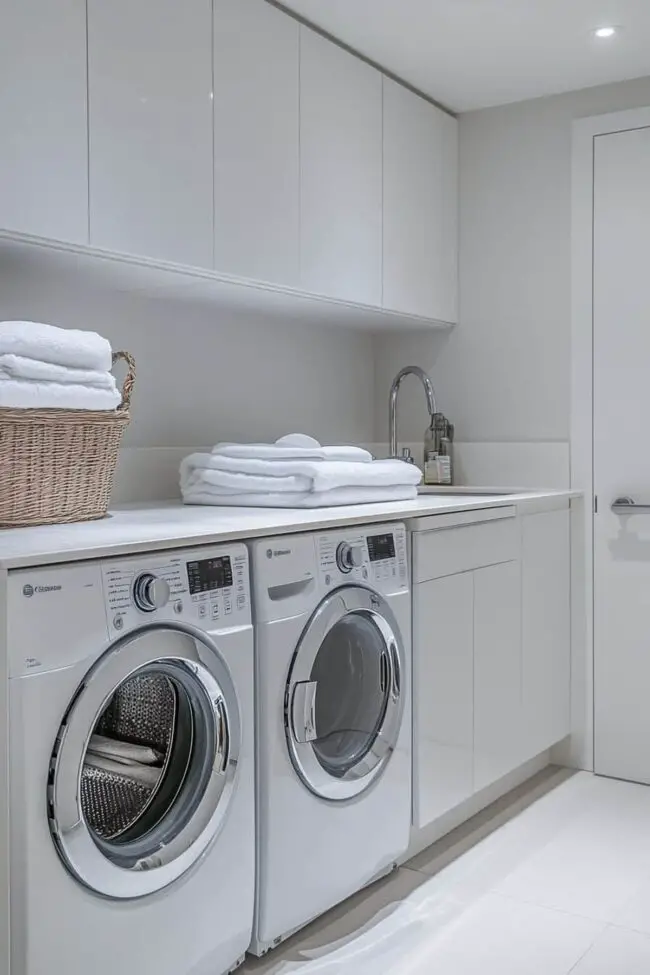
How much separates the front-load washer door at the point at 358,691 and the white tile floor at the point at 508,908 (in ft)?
1.06

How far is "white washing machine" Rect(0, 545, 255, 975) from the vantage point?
143 cm

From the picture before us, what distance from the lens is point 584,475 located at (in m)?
3.26

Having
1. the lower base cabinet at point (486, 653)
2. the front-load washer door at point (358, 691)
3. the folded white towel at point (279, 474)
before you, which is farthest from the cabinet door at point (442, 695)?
the folded white towel at point (279, 474)

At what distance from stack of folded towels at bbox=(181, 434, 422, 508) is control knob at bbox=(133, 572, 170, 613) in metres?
0.81

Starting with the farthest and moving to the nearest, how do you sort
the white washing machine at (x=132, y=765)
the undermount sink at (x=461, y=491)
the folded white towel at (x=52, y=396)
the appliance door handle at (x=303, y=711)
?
the undermount sink at (x=461, y=491)
the appliance door handle at (x=303, y=711)
the folded white towel at (x=52, y=396)
the white washing machine at (x=132, y=765)

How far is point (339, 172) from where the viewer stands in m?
2.80

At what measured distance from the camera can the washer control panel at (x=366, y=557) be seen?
2.09m

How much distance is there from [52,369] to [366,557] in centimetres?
79

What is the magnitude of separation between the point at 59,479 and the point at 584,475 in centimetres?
189

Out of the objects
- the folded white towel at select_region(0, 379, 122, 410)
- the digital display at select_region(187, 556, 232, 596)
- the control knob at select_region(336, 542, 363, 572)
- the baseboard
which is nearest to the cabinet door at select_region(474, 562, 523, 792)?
the baseboard

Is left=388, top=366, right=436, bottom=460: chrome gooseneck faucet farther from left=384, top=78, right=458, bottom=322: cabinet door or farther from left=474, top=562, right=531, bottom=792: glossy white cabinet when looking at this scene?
left=474, top=562, right=531, bottom=792: glossy white cabinet

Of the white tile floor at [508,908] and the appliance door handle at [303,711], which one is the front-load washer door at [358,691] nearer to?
the appliance door handle at [303,711]

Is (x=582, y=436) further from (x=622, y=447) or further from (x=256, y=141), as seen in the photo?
(x=256, y=141)

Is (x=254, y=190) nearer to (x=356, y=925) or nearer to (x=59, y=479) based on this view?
(x=59, y=479)
